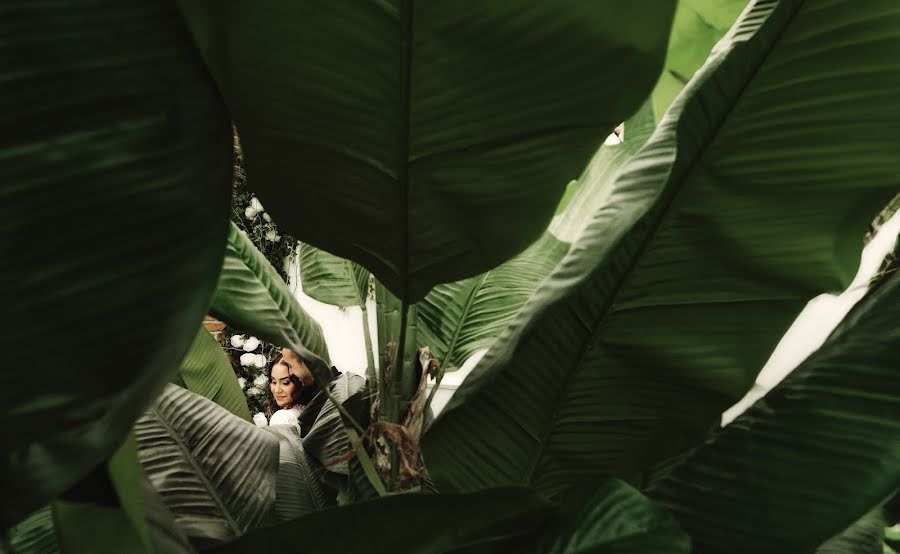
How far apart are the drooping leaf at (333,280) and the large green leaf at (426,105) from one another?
15.8 inches

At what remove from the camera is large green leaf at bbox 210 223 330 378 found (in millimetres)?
437

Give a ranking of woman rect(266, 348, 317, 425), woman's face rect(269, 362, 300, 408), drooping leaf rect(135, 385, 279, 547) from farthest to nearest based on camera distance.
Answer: woman's face rect(269, 362, 300, 408) → woman rect(266, 348, 317, 425) → drooping leaf rect(135, 385, 279, 547)

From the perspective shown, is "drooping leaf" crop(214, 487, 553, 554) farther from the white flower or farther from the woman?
the white flower

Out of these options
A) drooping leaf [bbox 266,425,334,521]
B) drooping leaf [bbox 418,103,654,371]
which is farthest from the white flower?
drooping leaf [bbox 418,103,654,371]

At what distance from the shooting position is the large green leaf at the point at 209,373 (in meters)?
0.69

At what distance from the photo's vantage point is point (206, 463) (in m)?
0.56

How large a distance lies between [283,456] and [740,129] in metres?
0.64

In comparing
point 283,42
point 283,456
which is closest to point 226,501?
point 283,456

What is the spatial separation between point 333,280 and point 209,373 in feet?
0.60

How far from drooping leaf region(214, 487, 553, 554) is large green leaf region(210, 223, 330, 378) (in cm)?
13

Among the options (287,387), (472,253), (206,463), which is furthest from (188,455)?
(287,387)

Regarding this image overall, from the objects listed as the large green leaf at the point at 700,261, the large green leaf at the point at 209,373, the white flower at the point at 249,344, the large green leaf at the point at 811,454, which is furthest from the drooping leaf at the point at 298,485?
the white flower at the point at 249,344

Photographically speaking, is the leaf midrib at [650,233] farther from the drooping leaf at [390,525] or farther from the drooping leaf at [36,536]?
the drooping leaf at [36,536]

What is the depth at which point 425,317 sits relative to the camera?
69 cm
